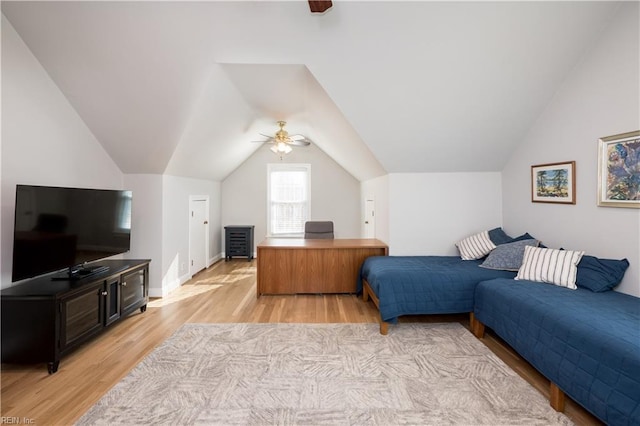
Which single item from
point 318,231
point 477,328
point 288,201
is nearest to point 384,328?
point 477,328

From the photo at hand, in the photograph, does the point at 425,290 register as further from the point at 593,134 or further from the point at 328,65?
the point at 328,65

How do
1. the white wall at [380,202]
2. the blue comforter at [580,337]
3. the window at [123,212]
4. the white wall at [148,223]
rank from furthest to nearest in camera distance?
the white wall at [380,202] < the white wall at [148,223] < the window at [123,212] < the blue comforter at [580,337]

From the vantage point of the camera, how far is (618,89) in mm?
2512

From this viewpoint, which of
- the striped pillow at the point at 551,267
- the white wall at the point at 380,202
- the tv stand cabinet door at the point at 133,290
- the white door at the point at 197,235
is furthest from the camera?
the white door at the point at 197,235

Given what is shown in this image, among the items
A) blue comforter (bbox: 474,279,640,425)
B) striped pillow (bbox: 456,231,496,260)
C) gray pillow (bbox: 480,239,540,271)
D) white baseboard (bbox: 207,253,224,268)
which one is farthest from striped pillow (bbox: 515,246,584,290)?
white baseboard (bbox: 207,253,224,268)

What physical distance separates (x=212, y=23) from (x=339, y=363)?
3095 millimetres

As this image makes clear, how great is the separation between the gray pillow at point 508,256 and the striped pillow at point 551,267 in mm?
214

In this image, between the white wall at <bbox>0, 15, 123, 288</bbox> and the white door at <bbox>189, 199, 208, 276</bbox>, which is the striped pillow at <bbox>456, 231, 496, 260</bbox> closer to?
the white door at <bbox>189, 199, 208, 276</bbox>

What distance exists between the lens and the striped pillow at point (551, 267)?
266cm

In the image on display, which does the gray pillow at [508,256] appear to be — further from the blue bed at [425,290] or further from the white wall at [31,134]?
the white wall at [31,134]

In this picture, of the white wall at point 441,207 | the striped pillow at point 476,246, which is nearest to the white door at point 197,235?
the white wall at point 441,207

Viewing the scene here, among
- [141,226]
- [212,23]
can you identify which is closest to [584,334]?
[212,23]

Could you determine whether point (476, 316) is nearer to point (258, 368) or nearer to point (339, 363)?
point (339, 363)

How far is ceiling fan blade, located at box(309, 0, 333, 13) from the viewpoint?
2.19 m
